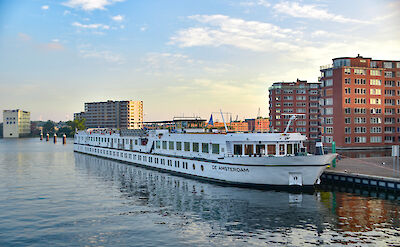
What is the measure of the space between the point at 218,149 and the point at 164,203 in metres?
12.1

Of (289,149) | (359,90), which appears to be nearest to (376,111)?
(359,90)

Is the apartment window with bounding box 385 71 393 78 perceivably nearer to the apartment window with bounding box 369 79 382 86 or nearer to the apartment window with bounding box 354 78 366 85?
the apartment window with bounding box 369 79 382 86

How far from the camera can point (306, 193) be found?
39.6m

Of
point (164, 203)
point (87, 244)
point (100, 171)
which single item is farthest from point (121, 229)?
point (100, 171)

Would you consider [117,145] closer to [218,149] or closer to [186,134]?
[186,134]

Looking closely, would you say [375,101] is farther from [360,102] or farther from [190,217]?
[190,217]

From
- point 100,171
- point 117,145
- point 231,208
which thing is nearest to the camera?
point 231,208

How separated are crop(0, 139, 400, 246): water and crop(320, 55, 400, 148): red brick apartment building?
67.4 metres

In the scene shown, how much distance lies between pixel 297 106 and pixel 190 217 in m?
108

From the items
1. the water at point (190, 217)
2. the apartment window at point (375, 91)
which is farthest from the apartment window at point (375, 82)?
the water at point (190, 217)

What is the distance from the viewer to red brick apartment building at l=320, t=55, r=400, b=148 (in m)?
102

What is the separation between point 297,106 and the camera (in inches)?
5202

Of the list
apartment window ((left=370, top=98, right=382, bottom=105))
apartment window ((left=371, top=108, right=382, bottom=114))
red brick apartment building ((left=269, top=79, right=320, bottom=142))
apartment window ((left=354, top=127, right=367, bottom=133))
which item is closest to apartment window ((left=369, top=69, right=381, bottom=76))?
apartment window ((left=370, top=98, right=382, bottom=105))

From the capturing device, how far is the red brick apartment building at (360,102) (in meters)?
102
